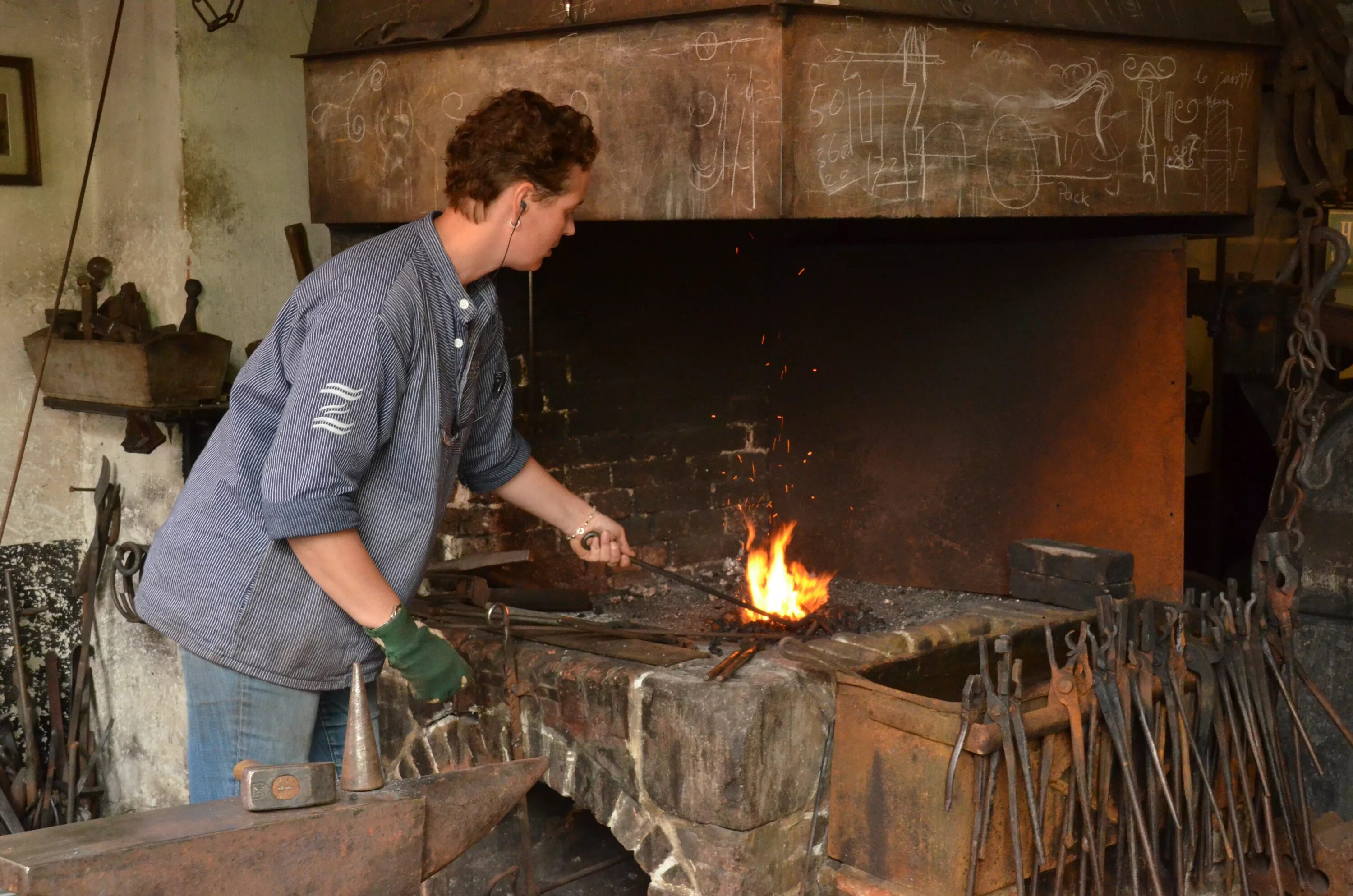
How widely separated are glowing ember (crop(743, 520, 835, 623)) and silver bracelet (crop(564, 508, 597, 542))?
88cm

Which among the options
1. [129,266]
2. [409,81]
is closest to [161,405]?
[129,266]

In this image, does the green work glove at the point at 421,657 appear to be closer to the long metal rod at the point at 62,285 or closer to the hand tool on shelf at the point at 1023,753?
the hand tool on shelf at the point at 1023,753

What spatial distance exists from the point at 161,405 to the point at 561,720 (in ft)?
4.50

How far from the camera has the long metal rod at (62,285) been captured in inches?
Result: 145

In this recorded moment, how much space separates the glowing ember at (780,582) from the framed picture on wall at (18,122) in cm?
239

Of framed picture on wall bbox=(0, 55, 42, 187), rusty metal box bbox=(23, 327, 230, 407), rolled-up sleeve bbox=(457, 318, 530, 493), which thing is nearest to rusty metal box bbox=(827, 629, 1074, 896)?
rolled-up sleeve bbox=(457, 318, 530, 493)

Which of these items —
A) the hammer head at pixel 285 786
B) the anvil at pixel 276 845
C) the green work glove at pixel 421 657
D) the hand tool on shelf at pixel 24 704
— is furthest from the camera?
the hand tool on shelf at pixel 24 704

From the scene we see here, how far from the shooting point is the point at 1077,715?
2.74m

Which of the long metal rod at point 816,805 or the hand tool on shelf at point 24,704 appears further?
the hand tool on shelf at point 24,704

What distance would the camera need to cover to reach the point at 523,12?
3.19 m

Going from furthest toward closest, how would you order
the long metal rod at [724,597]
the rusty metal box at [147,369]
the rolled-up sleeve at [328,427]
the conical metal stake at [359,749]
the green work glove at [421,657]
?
1. the rusty metal box at [147,369]
2. the long metal rod at [724,597]
3. the green work glove at [421,657]
4. the rolled-up sleeve at [328,427]
5. the conical metal stake at [359,749]

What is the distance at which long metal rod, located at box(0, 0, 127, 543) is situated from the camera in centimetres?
369

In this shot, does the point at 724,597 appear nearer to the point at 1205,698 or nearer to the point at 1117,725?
the point at 1117,725

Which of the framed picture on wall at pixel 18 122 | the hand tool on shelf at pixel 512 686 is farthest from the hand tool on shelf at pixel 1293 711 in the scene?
the framed picture on wall at pixel 18 122
